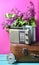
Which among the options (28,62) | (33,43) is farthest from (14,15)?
(28,62)

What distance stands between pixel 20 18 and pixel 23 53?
33 centimetres

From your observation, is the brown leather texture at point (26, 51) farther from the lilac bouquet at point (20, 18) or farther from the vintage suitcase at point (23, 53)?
the lilac bouquet at point (20, 18)

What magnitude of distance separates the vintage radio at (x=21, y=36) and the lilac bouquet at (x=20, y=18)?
110 mm

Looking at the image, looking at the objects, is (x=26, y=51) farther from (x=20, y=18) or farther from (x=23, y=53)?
(x=20, y=18)

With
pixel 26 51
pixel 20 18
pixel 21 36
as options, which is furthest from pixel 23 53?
pixel 20 18

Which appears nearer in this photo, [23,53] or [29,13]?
[23,53]

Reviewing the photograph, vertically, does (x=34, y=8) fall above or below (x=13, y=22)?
above

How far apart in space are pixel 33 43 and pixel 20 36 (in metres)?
0.13

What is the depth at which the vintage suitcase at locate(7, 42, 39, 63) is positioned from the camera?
1.34 m

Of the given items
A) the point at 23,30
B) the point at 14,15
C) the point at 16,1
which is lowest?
the point at 23,30

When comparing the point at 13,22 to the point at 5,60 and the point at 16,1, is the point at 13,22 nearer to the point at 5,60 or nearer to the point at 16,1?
the point at 16,1

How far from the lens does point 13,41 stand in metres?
1.40

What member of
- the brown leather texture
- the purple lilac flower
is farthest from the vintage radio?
the purple lilac flower

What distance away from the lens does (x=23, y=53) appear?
4.41 feet
